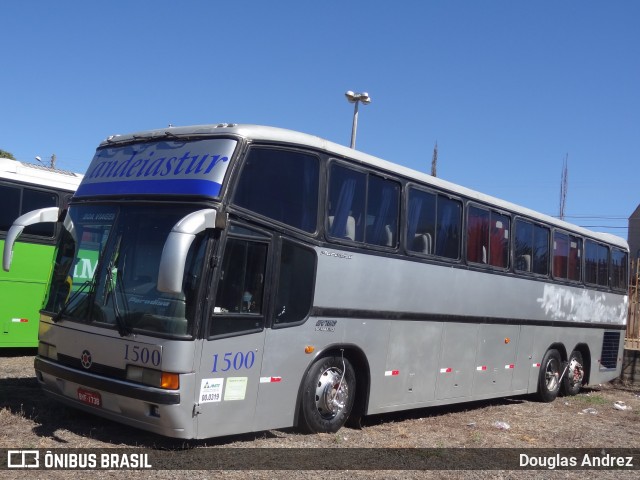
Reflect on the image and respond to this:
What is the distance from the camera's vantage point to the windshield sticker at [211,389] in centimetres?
707

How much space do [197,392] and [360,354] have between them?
2.72 meters

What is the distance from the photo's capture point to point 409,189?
10016 mm

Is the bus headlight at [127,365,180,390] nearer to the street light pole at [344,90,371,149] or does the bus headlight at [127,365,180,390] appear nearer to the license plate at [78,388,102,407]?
the license plate at [78,388,102,407]

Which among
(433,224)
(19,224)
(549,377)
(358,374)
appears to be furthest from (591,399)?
(19,224)

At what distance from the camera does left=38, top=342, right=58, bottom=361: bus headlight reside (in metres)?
8.02

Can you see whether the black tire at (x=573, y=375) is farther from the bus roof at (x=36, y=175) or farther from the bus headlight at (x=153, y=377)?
the bus roof at (x=36, y=175)

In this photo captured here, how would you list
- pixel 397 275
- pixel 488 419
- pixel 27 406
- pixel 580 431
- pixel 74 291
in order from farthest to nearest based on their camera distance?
pixel 488 419 < pixel 580 431 < pixel 397 275 < pixel 27 406 < pixel 74 291

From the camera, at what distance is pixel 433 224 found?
34.4 feet

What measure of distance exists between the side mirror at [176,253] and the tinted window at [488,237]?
569 centimetres

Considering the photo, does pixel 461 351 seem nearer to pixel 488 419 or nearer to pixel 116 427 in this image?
pixel 488 419

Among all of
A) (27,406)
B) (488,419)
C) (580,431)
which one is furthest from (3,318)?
(580,431)

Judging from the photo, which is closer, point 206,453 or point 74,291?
point 206,453

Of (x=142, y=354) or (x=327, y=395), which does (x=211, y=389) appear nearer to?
(x=142, y=354)

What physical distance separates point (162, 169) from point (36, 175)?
7386mm
